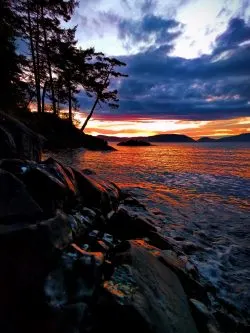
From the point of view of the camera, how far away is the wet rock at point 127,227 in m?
6.75

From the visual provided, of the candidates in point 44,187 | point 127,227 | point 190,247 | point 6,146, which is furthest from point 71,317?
point 6,146

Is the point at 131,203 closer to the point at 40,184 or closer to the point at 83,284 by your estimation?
the point at 40,184

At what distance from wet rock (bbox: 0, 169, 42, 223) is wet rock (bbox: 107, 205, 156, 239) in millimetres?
2393

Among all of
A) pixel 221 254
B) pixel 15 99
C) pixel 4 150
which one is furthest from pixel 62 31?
pixel 221 254

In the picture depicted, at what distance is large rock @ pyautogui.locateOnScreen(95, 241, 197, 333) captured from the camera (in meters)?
3.43

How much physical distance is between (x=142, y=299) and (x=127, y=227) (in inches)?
128

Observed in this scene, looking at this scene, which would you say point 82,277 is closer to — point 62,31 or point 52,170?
point 52,170

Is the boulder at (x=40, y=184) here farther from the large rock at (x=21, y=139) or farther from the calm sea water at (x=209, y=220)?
the calm sea water at (x=209, y=220)

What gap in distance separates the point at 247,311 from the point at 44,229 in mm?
3385

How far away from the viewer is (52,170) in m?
7.14

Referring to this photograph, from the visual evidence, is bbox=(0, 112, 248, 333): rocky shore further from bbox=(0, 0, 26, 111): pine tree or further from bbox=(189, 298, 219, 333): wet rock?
bbox=(0, 0, 26, 111): pine tree

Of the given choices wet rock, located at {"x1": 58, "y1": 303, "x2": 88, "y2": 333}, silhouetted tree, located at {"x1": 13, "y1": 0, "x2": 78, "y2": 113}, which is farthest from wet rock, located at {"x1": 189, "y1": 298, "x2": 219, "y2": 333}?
silhouetted tree, located at {"x1": 13, "y1": 0, "x2": 78, "y2": 113}

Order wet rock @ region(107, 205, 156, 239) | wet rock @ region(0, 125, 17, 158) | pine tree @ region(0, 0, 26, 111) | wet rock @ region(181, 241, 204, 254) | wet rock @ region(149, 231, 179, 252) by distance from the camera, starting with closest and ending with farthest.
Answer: wet rock @ region(149, 231, 179, 252), wet rock @ region(107, 205, 156, 239), wet rock @ region(181, 241, 204, 254), wet rock @ region(0, 125, 17, 158), pine tree @ region(0, 0, 26, 111)

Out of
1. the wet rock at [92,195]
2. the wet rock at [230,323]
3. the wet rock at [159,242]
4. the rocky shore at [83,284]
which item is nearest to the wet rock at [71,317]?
the rocky shore at [83,284]
